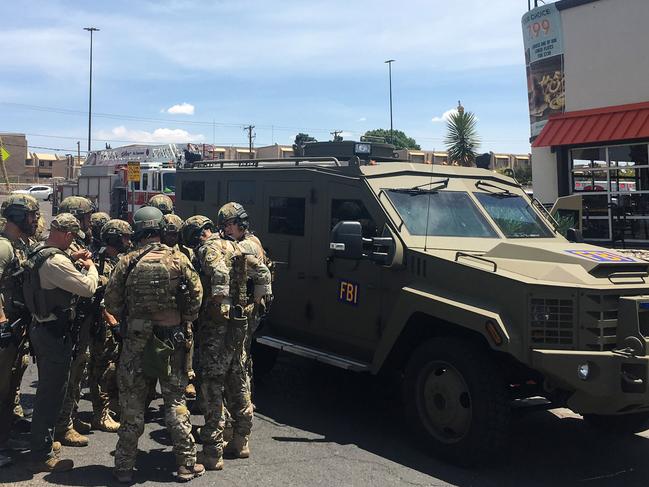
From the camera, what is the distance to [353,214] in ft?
17.8

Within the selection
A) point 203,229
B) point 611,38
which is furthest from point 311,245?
point 611,38

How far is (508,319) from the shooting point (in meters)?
4.09

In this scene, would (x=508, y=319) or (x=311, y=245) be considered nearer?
(x=508, y=319)

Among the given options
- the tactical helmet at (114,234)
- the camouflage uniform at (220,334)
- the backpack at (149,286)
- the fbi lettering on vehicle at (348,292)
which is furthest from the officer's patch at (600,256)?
the tactical helmet at (114,234)

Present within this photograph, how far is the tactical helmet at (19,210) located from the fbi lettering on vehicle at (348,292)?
256cm

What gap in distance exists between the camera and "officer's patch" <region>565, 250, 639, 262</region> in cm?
431

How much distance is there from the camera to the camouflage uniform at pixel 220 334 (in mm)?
4387

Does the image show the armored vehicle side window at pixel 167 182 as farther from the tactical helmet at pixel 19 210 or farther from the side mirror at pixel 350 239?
the side mirror at pixel 350 239

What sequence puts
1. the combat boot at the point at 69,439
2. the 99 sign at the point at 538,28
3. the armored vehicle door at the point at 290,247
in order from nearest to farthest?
1. the combat boot at the point at 69,439
2. the armored vehicle door at the point at 290,247
3. the 99 sign at the point at 538,28

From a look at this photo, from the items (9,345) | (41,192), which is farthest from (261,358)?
(41,192)

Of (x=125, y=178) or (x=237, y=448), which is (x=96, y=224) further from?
(x=125, y=178)

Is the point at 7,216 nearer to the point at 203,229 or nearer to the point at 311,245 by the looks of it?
the point at 203,229

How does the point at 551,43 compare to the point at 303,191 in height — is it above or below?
above

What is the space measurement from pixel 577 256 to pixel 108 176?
805 inches
